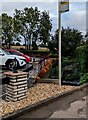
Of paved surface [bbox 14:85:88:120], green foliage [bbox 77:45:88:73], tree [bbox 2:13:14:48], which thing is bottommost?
paved surface [bbox 14:85:88:120]

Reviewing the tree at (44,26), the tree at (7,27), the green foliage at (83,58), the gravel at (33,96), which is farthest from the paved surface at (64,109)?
the tree at (44,26)

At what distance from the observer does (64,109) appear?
5.48 metres

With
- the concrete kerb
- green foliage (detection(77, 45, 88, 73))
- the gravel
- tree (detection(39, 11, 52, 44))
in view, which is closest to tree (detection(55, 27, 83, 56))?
green foliage (detection(77, 45, 88, 73))

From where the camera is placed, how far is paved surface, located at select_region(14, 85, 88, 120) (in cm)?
495

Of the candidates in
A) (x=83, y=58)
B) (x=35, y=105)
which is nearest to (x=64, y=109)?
(x=35, y=105)

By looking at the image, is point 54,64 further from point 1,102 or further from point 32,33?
point 32,33

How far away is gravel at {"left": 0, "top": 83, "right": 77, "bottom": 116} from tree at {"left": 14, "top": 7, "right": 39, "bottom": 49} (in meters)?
22.7

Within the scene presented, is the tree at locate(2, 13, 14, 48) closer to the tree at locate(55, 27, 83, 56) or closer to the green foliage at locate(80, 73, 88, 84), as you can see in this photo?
the tree at locate(55, 27, 83, 56)

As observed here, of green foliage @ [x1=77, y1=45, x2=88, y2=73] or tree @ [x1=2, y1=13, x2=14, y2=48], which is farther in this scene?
tree @ [x1=2, y1=13, x2=14, y2=48]

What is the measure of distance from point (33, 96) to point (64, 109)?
4.39 feet

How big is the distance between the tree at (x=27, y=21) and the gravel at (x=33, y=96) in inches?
894

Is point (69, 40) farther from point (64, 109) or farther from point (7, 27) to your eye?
point (7, 27)

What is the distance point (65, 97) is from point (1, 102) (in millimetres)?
1910

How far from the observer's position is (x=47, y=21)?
102 ft
